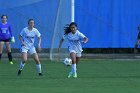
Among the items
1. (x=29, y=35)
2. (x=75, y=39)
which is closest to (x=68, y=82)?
(x=75, y=39)

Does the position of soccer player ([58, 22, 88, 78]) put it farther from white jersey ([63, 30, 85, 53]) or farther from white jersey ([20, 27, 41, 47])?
white jersey ([20, 27, 41, 47])

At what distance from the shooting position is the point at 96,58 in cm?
2928

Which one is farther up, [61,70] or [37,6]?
[37,6]

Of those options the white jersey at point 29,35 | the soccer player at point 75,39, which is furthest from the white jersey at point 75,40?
the white jersey at point 29,35

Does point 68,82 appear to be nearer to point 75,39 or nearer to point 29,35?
point 75,39

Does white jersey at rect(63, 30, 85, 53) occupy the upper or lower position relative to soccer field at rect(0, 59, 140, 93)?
upper

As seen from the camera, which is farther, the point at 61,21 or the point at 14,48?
the point at 14,48

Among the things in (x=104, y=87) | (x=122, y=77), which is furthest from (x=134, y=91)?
(x=122, y=77)

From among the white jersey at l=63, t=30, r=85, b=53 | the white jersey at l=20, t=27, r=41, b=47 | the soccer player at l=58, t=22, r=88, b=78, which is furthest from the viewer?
the white jersey at l=20, t=27, r=41, b=47

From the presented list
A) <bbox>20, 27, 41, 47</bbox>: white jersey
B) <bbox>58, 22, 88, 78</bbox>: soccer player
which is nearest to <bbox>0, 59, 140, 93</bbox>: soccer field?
<bbox>58, 22, 88, 78</bbox>: soccer player

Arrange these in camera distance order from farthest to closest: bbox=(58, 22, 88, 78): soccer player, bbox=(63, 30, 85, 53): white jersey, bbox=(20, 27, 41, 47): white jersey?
bbox=(20, 27, 41, 47): white jersey → bbox=(63, 30, 85, 53): white jersey → bbox=(58, 22, 88, 78): soccer player

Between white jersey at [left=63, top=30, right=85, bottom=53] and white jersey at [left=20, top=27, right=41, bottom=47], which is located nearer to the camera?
white jersey at [left=63, top=30, right=85, bottom=53]

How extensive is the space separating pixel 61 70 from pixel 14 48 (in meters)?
7.58

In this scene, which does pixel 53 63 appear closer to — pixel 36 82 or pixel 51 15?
pixel 51 15
